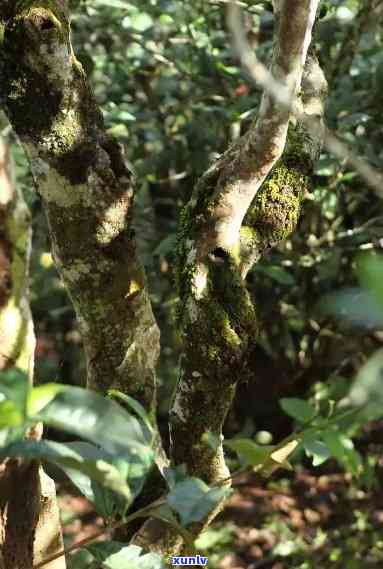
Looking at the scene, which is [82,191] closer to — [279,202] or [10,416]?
[279,202]

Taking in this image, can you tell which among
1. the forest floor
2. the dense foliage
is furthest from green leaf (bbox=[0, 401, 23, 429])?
the forest floor


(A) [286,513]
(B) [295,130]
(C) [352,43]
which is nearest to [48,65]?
(B) [295,130]

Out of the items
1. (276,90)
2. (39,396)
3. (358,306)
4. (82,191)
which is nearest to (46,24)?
(82,191)

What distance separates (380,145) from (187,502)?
222 centimetres

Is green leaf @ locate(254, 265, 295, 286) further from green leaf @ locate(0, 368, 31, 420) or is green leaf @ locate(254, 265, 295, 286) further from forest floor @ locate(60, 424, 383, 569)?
green leaf @ locate(0, 368, 31, 420)

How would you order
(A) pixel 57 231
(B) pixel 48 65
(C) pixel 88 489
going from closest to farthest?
(C) pixel 88 489, (B) pixel 48 65, (A) pixel 57 231

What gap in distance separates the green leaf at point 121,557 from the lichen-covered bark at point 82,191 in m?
0.44

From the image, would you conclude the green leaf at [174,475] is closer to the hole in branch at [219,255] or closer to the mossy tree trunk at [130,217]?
the mossy tree trunk at [130,217]

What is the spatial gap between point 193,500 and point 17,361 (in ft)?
1.14

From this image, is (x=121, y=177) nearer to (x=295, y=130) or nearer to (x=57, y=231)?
(x=57, y=231)

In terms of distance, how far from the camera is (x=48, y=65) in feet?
3.78

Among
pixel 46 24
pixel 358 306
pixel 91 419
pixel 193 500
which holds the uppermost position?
pixel 46 24

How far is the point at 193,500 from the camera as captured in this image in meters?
0.86

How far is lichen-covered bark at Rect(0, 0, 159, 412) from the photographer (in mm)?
1147
